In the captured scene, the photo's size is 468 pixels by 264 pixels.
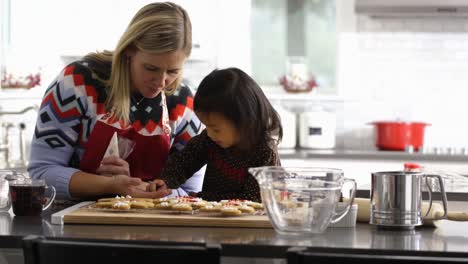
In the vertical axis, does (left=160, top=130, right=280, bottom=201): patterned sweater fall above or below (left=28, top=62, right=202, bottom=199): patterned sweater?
below

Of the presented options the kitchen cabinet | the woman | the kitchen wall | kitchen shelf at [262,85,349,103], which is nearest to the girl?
the woman

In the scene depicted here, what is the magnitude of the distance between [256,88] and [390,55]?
331 cm

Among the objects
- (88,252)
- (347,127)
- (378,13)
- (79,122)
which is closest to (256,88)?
(79,122)

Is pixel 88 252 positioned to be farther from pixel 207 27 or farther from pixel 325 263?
pixel 207 27

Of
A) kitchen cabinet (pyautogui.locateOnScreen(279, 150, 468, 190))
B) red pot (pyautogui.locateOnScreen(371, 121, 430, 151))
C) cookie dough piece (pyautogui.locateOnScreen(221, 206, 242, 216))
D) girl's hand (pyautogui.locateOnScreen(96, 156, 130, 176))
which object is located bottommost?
kitchen cabinet (pyautogui.locateOnScreen(279, 150, 468, 190))

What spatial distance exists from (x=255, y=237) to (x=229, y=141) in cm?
80

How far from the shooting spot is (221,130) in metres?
2.92

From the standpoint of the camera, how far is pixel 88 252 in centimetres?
190

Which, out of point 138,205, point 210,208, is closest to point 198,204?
point 210,208

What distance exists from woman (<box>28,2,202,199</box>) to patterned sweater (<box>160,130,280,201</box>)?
7cm

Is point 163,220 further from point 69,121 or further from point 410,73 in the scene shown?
point 410,73

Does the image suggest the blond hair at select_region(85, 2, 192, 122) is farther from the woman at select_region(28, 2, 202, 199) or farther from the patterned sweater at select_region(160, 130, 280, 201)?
the patterned sweater at select_region(160, 130, 280, 201)

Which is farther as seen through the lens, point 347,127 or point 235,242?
point 347,127

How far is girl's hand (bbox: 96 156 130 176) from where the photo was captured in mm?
2979
